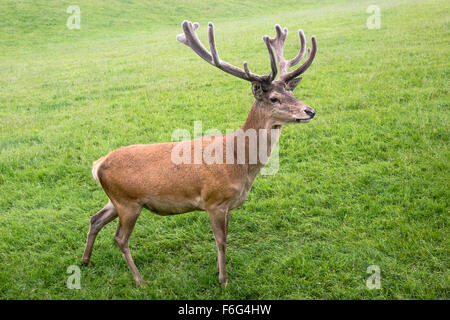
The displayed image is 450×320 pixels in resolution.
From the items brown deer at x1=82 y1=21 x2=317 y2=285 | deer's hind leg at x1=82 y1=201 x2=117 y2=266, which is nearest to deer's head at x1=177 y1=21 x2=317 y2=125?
brown deer at x1=82 y1=21 x2=317 y2=285

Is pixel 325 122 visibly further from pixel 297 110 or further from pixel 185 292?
pixel 185 292

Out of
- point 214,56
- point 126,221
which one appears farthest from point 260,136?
point 126,221

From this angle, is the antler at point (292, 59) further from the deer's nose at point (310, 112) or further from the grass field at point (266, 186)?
the grass field at point (266, 186)

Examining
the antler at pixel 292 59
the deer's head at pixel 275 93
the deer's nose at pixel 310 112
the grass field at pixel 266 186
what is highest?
the antler at pixel 292 59

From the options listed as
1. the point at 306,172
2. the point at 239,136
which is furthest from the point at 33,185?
the point at 306,172

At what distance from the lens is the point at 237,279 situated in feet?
13.5

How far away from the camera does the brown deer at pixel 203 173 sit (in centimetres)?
383

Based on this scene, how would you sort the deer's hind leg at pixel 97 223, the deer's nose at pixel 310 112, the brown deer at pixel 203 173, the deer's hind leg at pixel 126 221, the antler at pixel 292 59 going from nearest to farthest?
the deer's nose at pixel 310 112 → the brown deer at pixel 203 173 → the deer's hind leg at pixel 126 221 → the antler at pixel 292 59 → the deer's hind leg at pixel 97 223

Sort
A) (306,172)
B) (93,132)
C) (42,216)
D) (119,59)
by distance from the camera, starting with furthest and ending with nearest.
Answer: (119,59), (93,132), (306,172), (42,216)

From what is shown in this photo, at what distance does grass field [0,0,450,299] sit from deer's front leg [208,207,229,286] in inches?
6.2

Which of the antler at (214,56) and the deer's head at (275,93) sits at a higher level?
the antler at (214,56)

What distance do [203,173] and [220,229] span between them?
23.8 inches

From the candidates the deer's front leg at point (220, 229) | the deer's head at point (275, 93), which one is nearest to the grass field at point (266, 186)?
the deer's front leg at point (220, 229)
